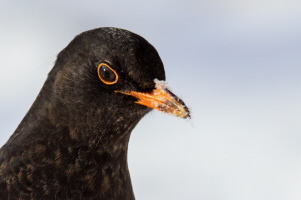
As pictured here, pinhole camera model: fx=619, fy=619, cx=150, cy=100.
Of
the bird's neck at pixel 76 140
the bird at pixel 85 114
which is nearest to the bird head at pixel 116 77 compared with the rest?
the bird at pixel 85 114

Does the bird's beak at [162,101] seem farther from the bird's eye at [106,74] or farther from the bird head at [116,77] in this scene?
the bird's eye at [106,74]

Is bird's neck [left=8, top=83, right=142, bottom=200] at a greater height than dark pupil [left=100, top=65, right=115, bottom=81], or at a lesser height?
lesser

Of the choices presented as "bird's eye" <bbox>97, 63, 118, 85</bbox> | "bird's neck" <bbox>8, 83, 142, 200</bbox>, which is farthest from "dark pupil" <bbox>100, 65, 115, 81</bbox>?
"bird's neck" <bbox>8, 83, 142, 200</bbox>

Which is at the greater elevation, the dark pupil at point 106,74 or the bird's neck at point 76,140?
the dark pupil at point 106,74

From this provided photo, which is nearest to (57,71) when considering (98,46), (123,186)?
(98,46)

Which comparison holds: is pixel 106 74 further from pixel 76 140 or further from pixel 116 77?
pixel 76 140

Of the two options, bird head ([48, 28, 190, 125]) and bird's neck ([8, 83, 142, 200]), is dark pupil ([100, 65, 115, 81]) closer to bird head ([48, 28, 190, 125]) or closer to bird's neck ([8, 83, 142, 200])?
bird head ([48, 28, 190, 125])

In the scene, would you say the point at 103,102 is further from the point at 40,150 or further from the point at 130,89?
the point at 40,150
